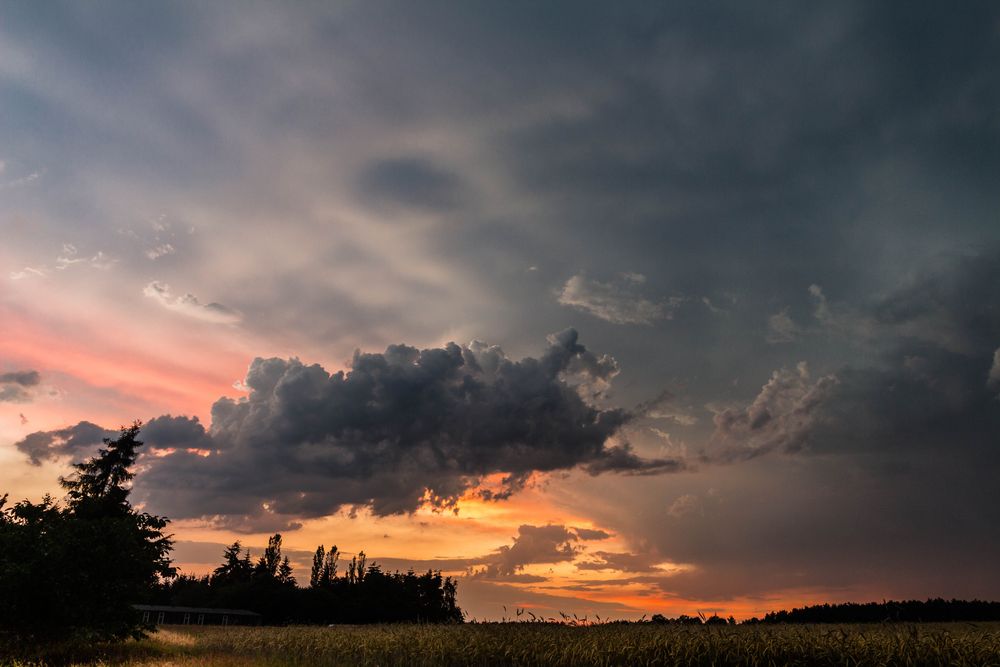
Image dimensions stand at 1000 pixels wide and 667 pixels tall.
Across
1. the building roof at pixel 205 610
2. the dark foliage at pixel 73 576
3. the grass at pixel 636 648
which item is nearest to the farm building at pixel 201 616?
the building roof at pixel 205 610

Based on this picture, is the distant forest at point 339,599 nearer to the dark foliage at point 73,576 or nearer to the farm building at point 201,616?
the farm building at point 201,616

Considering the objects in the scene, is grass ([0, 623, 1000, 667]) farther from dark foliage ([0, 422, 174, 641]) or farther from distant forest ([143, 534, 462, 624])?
distant forest ([143, 534, 462, 624])

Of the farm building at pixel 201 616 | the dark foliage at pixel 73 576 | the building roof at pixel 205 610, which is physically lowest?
the farm building at pixel 201 616

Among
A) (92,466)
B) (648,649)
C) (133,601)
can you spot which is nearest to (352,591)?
(92,466)

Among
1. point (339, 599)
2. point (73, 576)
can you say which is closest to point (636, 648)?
point (73, 576)

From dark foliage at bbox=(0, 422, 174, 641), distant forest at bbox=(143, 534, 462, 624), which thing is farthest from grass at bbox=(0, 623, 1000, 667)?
distant forest at bbox=(143, 534, 462, 624)

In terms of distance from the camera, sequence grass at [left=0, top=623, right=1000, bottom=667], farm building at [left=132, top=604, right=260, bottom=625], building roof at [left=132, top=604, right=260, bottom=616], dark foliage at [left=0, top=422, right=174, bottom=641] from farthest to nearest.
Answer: farm building at [left=132, top=604, right=260, bottom=625], building roof at [left=132, top=604, right=260, bottom=616], dark foliage at [left=0, top=422, right=174, bottom=641], grass at [left=0, top=623, right=1000, bottom=667]

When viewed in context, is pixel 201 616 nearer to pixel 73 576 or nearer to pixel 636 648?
pixel 73 576

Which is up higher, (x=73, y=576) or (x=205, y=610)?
Answer: (x=73, y=576)

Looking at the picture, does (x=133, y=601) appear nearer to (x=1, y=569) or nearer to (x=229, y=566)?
(x=1, y=569)

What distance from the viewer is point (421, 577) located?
113 m

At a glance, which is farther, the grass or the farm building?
the farm building

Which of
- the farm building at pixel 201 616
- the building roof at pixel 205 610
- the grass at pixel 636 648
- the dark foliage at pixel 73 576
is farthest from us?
the farm building at pixel 201 616

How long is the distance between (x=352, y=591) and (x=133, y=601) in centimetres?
7785
